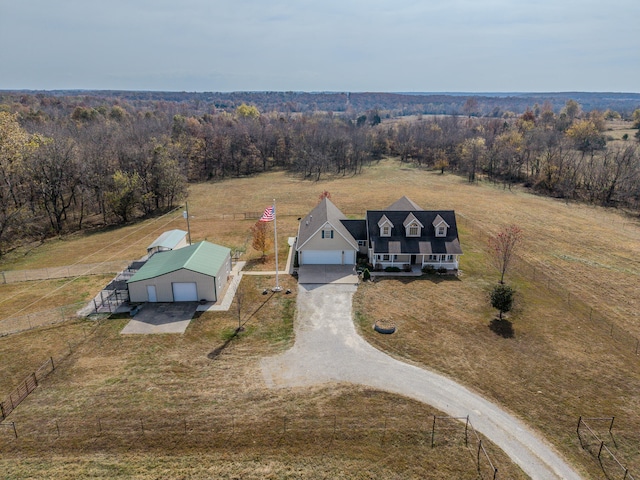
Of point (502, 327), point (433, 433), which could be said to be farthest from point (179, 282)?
point (502, 327)

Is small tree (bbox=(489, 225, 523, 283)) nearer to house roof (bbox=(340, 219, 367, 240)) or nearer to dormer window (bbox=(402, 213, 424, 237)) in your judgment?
dormer window (bbox=(402, 213, 424, 237))

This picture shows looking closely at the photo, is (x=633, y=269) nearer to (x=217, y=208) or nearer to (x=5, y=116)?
(x=217, y=208)

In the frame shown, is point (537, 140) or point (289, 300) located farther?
point (537, 140)

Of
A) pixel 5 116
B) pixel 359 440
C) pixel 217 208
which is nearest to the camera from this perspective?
pixel 359 440

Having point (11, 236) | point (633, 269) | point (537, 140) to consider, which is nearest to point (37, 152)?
point (11, 236)

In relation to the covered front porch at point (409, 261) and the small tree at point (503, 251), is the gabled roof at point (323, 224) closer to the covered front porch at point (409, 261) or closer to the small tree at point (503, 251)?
the covered front porch at point (409, 261)

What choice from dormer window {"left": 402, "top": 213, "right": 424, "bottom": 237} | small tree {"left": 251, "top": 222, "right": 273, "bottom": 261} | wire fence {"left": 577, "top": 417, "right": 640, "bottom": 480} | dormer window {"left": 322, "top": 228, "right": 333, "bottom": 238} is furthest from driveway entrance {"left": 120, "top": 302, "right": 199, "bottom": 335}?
wire fence {"left": 577, "top": 417, "right": 640, "bottom": 480}
